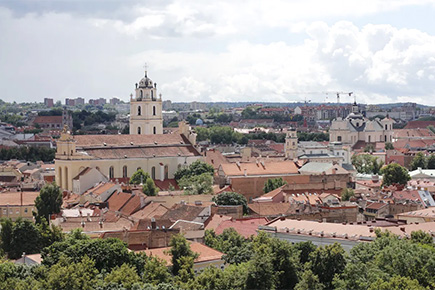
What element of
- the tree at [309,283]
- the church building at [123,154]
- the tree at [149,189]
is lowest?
the tree at [309,283]

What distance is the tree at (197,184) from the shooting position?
6575 cm

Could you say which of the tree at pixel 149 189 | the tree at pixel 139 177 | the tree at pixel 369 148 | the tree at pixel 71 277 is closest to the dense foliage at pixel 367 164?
the tree at pixel 369 148

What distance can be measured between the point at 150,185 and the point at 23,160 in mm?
51014

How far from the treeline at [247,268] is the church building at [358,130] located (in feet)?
272

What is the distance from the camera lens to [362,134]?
126312 millimetres

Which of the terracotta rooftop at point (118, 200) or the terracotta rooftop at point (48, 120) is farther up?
the terracotta rooftop at point (48, 120)

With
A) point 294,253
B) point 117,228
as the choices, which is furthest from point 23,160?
point 294,253

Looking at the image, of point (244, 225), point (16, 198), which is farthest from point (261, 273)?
point (16, 198)

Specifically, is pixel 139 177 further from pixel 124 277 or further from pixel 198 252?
pixel 124 277

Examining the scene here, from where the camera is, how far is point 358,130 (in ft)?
416

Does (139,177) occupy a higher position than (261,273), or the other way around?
(139,177)

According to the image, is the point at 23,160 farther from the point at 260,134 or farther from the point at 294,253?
the point at 294,253

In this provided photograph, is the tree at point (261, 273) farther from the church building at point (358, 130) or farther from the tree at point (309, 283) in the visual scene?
the church building at point (358, 130)

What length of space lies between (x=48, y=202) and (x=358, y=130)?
75.5 meters
